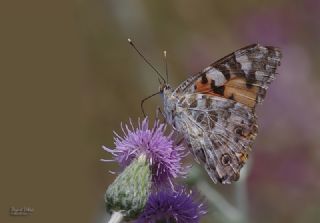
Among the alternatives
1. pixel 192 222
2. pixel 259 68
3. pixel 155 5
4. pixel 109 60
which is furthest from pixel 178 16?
pixel 192 222

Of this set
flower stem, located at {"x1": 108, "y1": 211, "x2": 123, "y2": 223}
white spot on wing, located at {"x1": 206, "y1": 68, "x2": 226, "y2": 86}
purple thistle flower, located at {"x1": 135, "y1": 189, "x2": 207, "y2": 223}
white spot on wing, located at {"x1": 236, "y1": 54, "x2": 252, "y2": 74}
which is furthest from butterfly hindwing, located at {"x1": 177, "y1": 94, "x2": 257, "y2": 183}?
flower stem, located at {"x1": 108, "y1": 211, "x2": 123, "y2": 223}

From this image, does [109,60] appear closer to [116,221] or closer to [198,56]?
[198,56]

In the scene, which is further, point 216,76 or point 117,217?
point 216,76

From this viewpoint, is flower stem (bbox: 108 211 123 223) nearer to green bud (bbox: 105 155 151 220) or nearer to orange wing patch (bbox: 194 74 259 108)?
green bud (bbox: 105 155 151 220)

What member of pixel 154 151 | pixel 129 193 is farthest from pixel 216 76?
pixel 129 193

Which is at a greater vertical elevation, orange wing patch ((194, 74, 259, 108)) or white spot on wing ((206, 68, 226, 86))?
white spot on wing ((206, 68, 226, 86))

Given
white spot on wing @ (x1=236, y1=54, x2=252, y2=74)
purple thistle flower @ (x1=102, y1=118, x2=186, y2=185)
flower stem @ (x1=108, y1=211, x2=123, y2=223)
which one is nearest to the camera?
flower stem @ (x1=108, y1=211, x2=123, y2=223)

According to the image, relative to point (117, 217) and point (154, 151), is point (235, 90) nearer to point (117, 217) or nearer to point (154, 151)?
point (154, 151)
